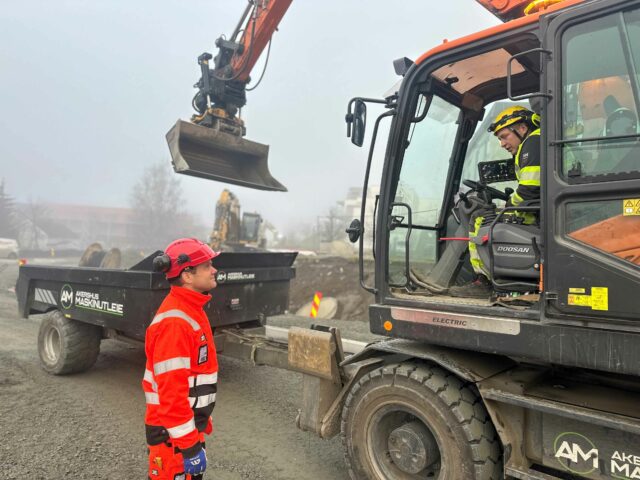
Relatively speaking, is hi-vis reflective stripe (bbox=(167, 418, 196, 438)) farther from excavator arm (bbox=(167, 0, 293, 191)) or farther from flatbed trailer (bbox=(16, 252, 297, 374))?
excavator arm (bbox=(167, 0, 293, 191))

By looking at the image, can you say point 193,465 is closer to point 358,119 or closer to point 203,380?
point 203,380

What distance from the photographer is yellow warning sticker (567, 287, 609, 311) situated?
2008 mm

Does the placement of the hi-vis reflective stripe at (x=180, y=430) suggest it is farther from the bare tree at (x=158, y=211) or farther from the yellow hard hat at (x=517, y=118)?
the bare tree at (x=158, y=211)

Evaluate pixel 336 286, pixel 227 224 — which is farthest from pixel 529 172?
pixel 227 224

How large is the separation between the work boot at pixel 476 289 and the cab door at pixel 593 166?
708 mm

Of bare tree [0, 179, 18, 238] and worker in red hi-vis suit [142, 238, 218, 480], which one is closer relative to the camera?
worker in red hi-vis suit [142, 238, 218, 480]

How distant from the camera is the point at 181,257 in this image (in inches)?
89.7

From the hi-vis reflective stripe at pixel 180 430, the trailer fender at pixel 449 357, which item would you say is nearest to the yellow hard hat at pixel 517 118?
the trailer fender at pixel 449 357

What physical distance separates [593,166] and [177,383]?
219 cm

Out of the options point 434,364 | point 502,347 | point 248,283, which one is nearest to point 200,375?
point 434,364

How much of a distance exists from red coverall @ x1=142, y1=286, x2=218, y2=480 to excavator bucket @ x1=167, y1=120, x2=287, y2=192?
13.2ft

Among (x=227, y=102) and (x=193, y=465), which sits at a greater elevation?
(x=227, y=102)

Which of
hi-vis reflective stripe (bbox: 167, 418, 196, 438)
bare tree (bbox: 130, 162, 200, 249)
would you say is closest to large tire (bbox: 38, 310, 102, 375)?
hi-vis reflective stripe (bbox: 167, 418, 196, 438)

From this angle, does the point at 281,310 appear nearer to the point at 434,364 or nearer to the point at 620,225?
the point at 434,364
